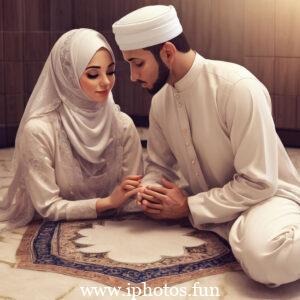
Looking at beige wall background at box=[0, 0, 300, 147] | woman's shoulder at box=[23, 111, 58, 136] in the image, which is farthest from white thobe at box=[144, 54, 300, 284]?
beige wall background at box=[0, 0, 300, 147]

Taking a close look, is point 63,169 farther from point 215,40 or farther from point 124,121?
point 215,40

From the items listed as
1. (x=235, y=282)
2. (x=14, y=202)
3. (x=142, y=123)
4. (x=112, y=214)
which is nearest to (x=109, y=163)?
(x=112, y=214)

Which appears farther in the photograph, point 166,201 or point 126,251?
point 166,201

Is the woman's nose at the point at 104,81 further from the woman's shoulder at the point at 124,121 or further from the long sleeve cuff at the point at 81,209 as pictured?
the long sleeve cuff at the point at 81,209

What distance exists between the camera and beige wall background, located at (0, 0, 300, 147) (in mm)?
6891

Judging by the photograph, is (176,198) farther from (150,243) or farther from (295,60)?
(295,60)

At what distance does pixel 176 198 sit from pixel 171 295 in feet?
2.51

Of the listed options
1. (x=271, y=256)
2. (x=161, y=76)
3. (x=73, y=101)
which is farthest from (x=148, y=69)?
(x=271, y=256)

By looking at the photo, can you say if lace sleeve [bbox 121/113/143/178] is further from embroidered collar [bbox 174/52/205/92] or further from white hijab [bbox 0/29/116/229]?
embroidered collar [bbox 174/52/205/92]

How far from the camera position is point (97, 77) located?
399 centimetres

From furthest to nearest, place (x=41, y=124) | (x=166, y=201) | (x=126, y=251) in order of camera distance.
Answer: (x=41, y=124), (x=166, y=201), (x=126, y=251)

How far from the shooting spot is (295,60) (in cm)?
688

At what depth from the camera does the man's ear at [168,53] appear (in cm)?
358

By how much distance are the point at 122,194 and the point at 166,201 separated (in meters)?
0.32
